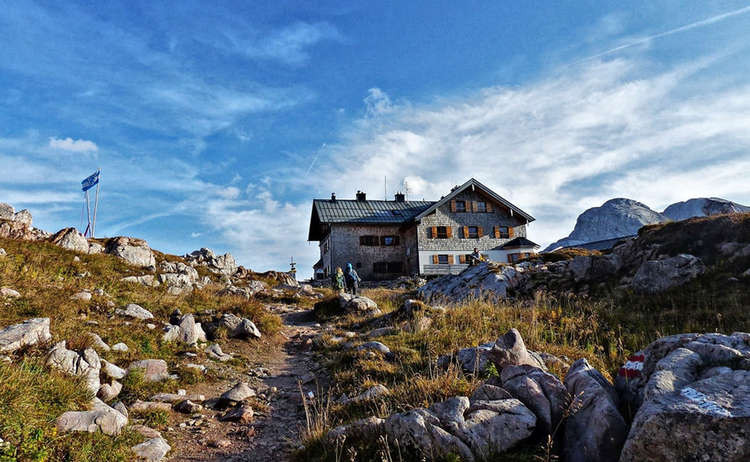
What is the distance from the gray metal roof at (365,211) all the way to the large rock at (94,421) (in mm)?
35822

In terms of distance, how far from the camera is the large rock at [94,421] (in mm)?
4625

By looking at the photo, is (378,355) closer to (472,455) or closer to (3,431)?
(472,455)

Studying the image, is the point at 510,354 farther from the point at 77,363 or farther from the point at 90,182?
the point at 90,182

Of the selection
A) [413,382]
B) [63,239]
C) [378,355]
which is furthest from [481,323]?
[63,239]

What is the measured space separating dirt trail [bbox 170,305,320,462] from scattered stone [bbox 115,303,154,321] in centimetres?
294

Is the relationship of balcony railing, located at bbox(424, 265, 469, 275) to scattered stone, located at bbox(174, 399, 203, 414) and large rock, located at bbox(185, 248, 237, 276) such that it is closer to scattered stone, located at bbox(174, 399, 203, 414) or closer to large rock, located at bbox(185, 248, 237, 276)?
large rock, located at bbox(185, 248, 237, 276)

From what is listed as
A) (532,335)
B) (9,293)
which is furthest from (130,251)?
(532,335)

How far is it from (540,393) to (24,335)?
7.25m

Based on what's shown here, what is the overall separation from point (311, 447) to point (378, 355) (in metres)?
3.71

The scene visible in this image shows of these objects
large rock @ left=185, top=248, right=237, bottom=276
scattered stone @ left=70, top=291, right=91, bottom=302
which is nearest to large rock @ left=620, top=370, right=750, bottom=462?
→ scattered stone @ left=70, top=291, right=91, bottom=302

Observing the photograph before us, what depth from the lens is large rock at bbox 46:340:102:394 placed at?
579 cm

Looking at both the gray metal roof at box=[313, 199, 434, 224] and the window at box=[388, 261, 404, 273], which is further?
the window at box=[388, 261, 404, 273]

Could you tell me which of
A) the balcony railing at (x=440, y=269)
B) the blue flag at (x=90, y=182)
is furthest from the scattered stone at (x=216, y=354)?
the balcony railing at (x=440, y=269)

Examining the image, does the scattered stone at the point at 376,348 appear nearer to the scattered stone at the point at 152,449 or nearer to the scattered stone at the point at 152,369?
the scattered stone at the point at 152,369
